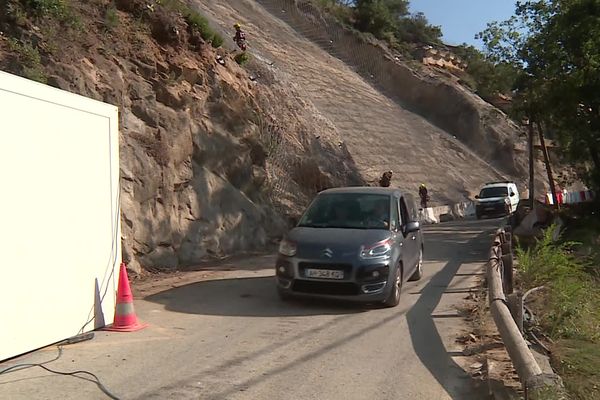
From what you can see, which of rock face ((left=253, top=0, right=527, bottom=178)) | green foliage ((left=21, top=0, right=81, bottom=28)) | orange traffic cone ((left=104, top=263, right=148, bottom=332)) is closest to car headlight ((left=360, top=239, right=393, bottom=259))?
orange traffic cone ((left=104, top=263, right=148, bottom=332))

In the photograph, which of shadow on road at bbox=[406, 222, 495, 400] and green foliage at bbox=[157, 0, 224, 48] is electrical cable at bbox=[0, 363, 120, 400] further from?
green foliage at bbox=[157, 0, 224, 48]

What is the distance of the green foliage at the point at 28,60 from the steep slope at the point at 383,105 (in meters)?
21.2

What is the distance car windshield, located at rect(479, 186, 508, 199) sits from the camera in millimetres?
32812

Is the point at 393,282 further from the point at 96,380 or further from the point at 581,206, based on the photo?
the point at 581,206

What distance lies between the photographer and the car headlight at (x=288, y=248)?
29.4 feet

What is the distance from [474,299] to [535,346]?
10.7 feet

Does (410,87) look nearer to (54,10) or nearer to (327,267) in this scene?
(54,10)

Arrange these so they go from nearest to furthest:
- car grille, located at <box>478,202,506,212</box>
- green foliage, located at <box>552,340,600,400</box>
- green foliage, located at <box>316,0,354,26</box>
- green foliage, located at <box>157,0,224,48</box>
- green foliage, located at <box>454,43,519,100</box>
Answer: green foliage, located at <box>552,340,600,400</box>
green foliage, located at <box>157,0,224,48</box>
green foliage, located at <box>454,43,519,100</box>
car grille, located at <box>478,202,506,212</box>
green foliage, located at <box>316,0,354,26</box>

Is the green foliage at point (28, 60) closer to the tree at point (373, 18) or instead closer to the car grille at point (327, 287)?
the car grille at point (327, 287)

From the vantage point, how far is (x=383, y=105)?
45219mm

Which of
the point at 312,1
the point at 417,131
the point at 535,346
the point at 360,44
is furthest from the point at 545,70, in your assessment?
the point at 312,1

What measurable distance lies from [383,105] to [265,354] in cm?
3999

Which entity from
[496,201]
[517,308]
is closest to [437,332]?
[517,308]

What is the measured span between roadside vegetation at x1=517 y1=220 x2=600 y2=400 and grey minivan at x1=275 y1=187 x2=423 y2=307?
206cm
